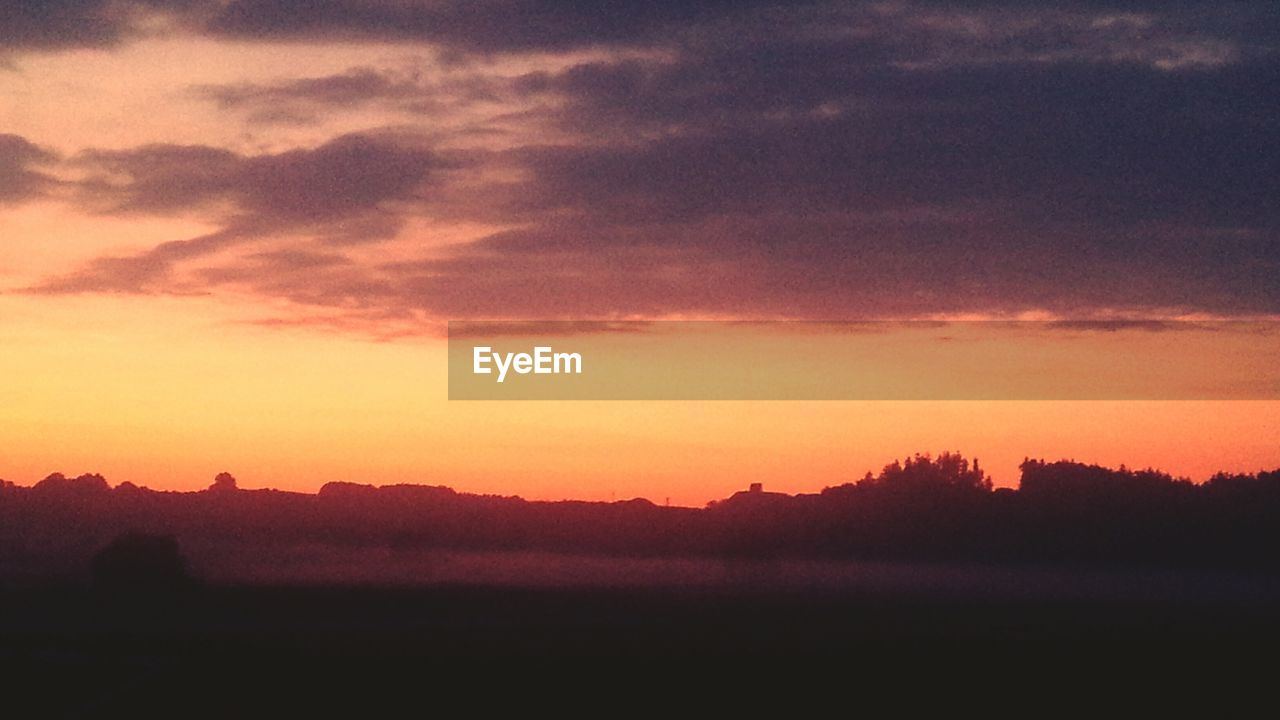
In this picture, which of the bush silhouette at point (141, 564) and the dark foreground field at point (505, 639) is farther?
the bush silhouette at point (141, 564)

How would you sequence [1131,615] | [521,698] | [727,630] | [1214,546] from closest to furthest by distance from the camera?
[521,698] → [727,630] → [1131,615] → [1214,546]

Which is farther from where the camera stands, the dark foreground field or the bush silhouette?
the bush silhouette

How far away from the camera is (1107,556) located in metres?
72.3

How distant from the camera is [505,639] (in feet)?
94.6

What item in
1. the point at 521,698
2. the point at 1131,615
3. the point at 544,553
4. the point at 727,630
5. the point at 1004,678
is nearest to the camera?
the point at 521,698

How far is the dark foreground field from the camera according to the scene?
2092 cm

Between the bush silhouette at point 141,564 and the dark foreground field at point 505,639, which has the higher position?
the bush silhouette at point 141,564

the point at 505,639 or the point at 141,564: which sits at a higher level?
the point at 141,564

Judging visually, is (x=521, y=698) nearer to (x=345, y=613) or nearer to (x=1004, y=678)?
(x=1004, y=678)

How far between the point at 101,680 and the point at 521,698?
6.77 m

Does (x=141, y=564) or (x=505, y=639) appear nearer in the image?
(x=505, y=639)

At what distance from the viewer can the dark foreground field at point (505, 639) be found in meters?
20.9

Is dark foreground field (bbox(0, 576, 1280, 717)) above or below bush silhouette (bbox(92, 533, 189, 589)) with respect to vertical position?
below

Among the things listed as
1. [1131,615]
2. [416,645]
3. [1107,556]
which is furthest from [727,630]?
[1107,556]
